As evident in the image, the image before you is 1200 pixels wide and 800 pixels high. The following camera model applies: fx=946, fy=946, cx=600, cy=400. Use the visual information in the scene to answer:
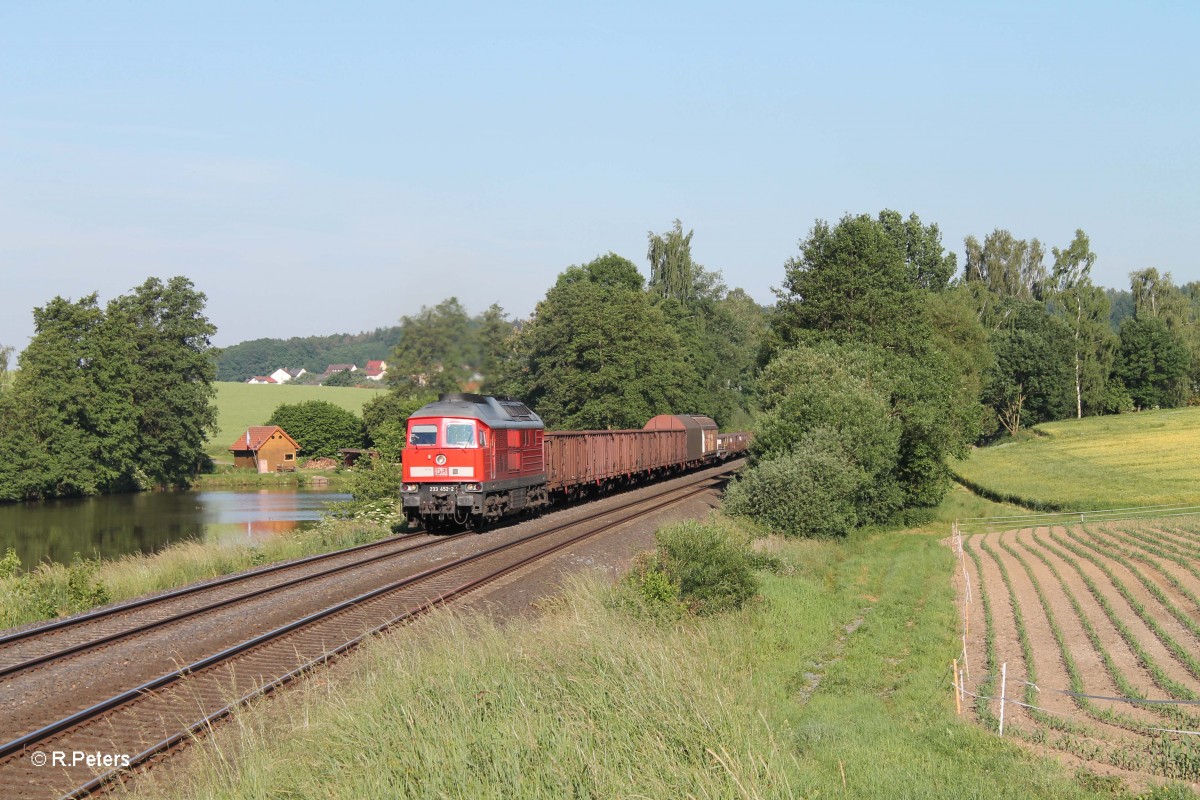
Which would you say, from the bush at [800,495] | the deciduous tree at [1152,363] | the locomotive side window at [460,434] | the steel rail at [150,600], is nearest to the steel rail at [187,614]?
the steel rail at [150,600]

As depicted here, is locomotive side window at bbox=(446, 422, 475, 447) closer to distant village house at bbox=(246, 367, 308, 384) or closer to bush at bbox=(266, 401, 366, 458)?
bush at bbox=(266, 401, 366, 458)

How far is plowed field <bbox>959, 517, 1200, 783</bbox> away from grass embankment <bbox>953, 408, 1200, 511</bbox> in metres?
16.7

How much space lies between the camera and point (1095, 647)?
18422 millimetres

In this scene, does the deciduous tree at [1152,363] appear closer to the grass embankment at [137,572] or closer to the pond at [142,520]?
the pond at [142,520]

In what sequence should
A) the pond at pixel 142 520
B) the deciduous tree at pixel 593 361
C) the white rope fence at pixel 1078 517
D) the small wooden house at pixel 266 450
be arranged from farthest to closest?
1. the small wooden house at pixel 266 450
2. the deciduous tree at pixel 593 361
3. the white rope fence at pixel 1078 517
4. the pond at pixel 142 520

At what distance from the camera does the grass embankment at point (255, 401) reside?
10525 centimetres

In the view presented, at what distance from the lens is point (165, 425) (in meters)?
77.9

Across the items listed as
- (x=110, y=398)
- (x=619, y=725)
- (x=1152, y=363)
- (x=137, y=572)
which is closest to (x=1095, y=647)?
(x=619, y=725)

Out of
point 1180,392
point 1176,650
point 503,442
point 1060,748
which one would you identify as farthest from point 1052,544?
point 1180,392

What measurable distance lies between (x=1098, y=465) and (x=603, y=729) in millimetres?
65259

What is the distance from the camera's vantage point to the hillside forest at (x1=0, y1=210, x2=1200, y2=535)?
35.2 metres

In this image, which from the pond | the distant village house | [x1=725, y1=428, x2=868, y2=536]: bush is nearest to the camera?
[x1=725, y1=428, x2=868, y2=536]: bush

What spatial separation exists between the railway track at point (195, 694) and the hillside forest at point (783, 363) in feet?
30.2

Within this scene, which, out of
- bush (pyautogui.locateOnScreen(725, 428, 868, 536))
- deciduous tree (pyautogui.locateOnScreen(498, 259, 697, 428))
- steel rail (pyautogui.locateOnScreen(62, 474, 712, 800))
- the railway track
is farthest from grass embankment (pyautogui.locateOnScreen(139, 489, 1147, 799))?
deciduous tree (pyautogui.locateOnScreen(498, 259, 697, 428))
